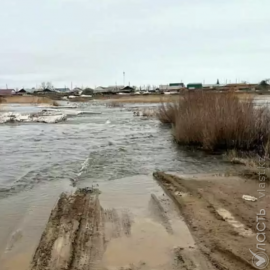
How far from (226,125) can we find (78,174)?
6.49 meters

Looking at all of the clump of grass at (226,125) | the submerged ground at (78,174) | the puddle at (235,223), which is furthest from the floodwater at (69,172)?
the puddle at (235,223)

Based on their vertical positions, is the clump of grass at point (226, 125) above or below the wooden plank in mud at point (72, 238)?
above

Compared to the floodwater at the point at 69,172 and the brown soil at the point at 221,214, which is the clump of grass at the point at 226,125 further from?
the brown soil at the point at 221,214

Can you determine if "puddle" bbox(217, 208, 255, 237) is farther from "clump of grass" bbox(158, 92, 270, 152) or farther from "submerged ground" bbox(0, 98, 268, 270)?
"clump of grass" bbox(158, 92, 270, 152)

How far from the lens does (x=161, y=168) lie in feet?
39.4

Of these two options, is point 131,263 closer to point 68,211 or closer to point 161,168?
point 68,211

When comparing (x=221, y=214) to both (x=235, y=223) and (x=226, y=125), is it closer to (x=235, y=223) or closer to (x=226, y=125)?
(x=235, y=223)

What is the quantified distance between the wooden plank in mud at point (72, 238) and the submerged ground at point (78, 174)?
0.63 feet

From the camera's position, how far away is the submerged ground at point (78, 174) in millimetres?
6251

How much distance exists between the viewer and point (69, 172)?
37.8 feet

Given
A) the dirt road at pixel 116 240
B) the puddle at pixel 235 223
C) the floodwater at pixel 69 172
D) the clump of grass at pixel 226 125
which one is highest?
the clump of grass at pixel 226 125

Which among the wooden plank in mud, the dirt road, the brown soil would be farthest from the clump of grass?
the wooden plank in mud

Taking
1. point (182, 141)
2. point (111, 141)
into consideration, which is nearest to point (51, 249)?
point (182, 141)

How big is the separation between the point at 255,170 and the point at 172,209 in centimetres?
415
